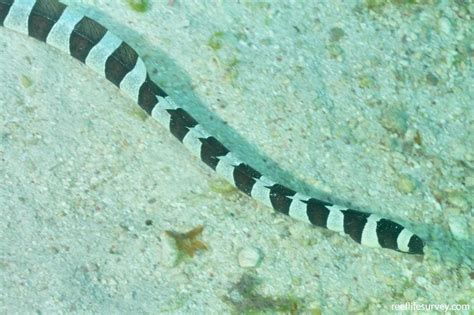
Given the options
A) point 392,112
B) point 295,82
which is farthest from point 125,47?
point 392,112

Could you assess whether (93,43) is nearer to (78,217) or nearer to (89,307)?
(78,217)

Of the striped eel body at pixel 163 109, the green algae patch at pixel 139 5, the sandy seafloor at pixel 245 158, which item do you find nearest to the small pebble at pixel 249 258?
the sandy seafloor at pixel 245 158

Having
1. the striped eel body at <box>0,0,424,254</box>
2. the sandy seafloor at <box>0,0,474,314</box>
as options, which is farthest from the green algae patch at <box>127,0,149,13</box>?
the striped eel body at <box>0,0,424,254</box>

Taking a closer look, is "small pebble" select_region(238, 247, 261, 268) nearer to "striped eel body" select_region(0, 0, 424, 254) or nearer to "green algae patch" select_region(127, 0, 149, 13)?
"striped eel body" select_region(0, 0, 424, 254)

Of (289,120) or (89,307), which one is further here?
(289,120)

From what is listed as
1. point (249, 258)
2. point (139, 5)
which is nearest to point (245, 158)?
point (249, 258)

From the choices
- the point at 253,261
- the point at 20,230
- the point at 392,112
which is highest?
the point at 392,112
